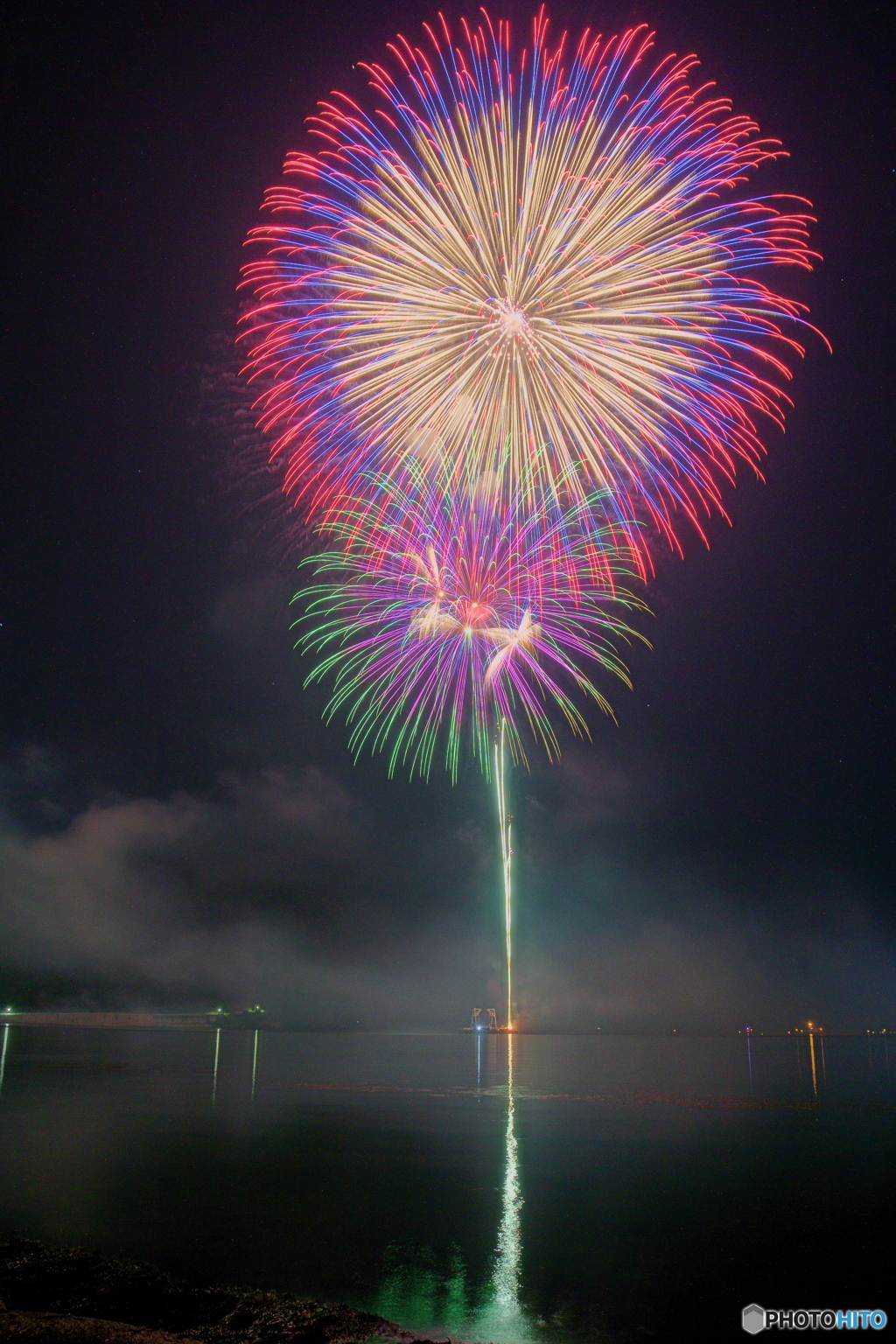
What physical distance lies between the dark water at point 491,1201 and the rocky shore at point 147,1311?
1.24 meters

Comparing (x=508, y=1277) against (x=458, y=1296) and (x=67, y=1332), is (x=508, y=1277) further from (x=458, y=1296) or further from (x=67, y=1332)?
(x=67, y=1332)

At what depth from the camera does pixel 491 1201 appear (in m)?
26.2

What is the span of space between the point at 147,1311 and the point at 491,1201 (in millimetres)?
13423

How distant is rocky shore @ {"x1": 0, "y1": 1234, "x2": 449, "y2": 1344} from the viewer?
12.1 meters

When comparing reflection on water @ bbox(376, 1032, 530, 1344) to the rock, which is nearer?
the rock

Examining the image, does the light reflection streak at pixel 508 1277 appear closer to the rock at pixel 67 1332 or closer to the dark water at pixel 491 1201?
the dark water at pixel 491 1201

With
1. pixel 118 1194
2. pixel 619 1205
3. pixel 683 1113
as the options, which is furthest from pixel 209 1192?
pixel 683 1113

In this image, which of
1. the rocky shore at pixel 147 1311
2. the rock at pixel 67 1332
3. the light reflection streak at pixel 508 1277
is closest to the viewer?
the rock at pixel 67 1332

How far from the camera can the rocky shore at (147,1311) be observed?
39.6 feet

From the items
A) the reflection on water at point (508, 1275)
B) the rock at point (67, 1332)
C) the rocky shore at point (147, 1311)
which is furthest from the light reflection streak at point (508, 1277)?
the rock at point (67, 1332)

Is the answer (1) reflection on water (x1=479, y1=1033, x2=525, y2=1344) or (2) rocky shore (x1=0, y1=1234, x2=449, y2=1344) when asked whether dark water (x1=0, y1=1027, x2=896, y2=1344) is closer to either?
(1) reflection on water (x1=479, y1=1033, x2=525, y2=1344)

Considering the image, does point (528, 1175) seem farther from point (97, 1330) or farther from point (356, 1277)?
point (97, 1330)

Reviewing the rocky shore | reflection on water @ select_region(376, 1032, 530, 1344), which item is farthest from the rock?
reflection on water @ select_region(376, 1032, 530, 1344)

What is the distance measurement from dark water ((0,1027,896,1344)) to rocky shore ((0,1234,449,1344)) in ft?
4.08
